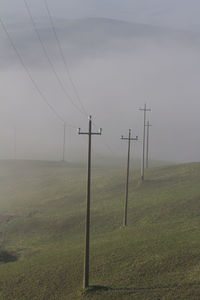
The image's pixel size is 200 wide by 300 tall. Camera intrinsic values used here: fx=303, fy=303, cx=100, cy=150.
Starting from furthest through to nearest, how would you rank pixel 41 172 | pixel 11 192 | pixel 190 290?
pixel 41 172
pixel 11 192
pixel 190 290

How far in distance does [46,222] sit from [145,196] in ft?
68.9

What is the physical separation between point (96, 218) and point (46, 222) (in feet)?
32.7

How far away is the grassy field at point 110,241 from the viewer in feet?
88.3

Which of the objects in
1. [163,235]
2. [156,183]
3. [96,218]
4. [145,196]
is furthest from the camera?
[156,183]

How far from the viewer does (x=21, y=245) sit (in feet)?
151

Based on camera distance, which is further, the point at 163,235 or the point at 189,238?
the point at 163,235

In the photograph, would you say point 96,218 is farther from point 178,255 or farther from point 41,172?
point 41,172

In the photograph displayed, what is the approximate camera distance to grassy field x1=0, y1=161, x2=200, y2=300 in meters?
26.9

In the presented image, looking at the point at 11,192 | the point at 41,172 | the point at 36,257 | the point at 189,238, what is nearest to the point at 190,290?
the point at 189,238

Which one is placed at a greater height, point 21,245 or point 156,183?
point 156,183

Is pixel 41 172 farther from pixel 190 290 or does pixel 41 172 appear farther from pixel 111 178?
pixel 190 290

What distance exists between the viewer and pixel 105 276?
95.7ft

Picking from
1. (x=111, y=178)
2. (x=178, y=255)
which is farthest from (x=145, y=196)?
(x=178, y=255)

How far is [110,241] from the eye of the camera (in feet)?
131
